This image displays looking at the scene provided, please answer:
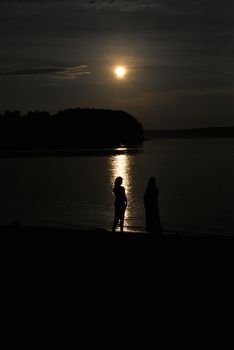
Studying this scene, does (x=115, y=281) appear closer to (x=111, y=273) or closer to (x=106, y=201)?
(x=111, y=273)

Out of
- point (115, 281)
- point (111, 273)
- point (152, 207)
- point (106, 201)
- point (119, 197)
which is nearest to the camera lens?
point (115, 281)

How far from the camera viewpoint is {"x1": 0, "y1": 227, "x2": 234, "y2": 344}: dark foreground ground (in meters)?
9.30

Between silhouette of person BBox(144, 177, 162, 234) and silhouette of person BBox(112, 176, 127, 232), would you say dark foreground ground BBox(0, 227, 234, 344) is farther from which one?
silhouette of person BBox(112, 176, 127, 232)

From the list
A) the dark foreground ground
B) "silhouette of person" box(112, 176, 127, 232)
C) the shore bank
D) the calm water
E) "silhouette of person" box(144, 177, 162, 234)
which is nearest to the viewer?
the dark foreground ground

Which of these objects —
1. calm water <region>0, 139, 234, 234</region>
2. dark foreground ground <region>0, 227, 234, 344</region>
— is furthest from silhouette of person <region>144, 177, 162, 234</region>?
calm water <region>0, 139, 234, 234</region>

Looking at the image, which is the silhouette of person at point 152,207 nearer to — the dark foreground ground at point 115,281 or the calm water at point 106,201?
the dark foreground ground at point 115,281

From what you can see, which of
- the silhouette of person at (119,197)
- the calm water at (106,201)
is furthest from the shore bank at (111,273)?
the calm water at (106,201)

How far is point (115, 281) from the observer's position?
11289 millimetres

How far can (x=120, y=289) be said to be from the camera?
424 inches

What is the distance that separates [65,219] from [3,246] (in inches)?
946

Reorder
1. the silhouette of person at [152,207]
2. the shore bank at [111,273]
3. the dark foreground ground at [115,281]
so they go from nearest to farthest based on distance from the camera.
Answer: the dark foreground ground at [115,281] → the shore bank at [111,273] → the silhouette of person at [152,207]

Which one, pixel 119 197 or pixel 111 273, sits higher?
pixel 119 197

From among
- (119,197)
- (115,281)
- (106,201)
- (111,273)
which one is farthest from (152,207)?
(106,201)

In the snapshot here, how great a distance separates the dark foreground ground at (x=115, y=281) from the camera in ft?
30.5
